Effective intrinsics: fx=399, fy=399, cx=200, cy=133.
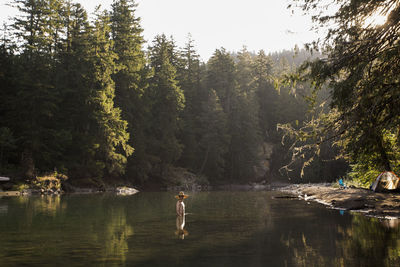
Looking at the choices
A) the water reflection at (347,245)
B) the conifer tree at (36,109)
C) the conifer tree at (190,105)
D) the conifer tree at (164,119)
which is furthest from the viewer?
the conifer tree at (190,105)

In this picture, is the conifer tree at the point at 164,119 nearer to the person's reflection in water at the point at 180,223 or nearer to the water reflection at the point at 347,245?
the person's reflection in water at the point at 180,223

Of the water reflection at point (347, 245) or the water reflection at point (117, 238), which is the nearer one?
the water reflection at point (347, 245)

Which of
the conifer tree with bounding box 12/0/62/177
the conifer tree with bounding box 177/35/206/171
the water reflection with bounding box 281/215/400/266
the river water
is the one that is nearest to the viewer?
the water reflection with bounding box 281/215/400/266

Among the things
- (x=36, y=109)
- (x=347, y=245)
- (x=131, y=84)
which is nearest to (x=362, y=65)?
(x=347, y=245)

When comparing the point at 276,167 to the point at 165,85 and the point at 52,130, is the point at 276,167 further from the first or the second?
the point at 52,130

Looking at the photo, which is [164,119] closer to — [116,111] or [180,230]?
[116,111]

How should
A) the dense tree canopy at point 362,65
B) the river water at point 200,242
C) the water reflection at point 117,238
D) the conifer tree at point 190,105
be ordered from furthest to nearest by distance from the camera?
1. the conifer tree at point 190,105
2. the dense tree canopy at point 362,65
3. the water reflection at point 117,238
4. the river water at point 200,242

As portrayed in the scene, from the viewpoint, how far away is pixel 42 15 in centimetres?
4506

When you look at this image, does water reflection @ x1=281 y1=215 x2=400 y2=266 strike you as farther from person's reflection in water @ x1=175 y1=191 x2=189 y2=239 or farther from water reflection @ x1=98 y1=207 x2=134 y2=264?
water reflection @ x1=98 y1=207 x2=134 y2=264

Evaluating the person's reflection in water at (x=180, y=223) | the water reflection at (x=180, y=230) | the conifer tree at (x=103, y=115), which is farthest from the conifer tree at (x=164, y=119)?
the water reflection at (x=180, y=230)

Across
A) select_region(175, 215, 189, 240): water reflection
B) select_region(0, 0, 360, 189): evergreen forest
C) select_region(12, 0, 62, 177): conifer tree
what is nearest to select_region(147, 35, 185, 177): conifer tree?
select_region(0, 0, 360, 189): evergreen forest

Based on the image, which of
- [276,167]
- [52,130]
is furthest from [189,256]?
[276,167]

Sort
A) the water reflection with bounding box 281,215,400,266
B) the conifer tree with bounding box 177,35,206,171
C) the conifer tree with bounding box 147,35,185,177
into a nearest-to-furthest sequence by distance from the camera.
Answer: the water reflection with bounding box 281,215,400,266 → the conifer tree with bounding box 147,35,185,177 → the conifer tree with bounding box 177,35,206,171

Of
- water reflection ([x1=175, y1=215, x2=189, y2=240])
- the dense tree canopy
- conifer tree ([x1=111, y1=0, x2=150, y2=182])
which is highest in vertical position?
conifer tree ([x1=111, y1=0, x2=150, y2=182])
